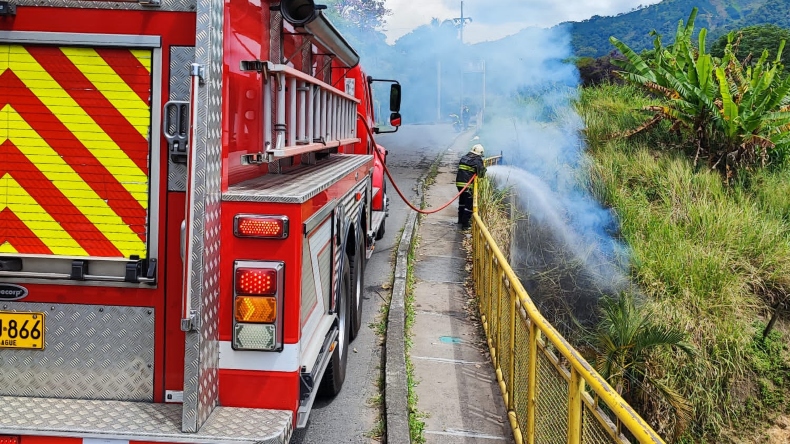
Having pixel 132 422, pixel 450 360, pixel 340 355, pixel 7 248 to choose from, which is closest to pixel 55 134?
pixel 7 248

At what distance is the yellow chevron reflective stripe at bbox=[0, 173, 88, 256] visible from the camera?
348 cm

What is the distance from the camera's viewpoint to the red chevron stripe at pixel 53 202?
3.47 m

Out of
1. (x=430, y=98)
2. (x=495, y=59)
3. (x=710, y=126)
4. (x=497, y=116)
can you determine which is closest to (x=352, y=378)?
(x=710, y=126)

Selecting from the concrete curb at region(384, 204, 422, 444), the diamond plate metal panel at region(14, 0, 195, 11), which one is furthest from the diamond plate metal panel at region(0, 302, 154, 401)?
the concrete curb at region(384, 204, 422, 444)

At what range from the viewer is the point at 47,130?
346 centimetres

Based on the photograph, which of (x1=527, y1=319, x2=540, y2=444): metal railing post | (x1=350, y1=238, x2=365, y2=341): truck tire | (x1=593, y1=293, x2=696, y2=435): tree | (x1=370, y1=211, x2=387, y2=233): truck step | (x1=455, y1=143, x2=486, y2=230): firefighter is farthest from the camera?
(x1=455, y1=143, x2=486, y2=230): firefighter

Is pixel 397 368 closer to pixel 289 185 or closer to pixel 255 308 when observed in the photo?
pixel 289 185

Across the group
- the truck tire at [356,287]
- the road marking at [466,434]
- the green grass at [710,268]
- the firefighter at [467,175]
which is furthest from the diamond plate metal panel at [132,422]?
the firefighter at [467,175]

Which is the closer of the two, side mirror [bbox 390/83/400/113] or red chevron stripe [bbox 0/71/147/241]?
red chevron stripe [bbox 0/71/147/241]

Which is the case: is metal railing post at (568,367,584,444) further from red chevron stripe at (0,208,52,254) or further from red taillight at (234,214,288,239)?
red chevron stripe at (0,208,52,254)

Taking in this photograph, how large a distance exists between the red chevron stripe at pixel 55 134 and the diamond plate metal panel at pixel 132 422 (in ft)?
3.43

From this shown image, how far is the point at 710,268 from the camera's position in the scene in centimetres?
826

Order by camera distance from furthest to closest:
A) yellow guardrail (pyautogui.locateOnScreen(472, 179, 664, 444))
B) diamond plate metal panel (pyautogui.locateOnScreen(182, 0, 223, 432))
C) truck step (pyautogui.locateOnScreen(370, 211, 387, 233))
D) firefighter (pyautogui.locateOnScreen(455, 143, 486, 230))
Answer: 1. firefighter (pyautogui.locateOnScreen(455, 143, 486, 230))
2. truck step (pyautogui.locateOnScreen(370, 211, 387, 233))
3. diamond plate metal panel (pyautogui.locateOnScreen(182, 0, 223, 432))
4. yellow guardrail (pyautogui.locateOnScreen(472, 179, 664, 444))

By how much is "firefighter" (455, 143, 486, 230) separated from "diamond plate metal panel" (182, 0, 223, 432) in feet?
30.6
